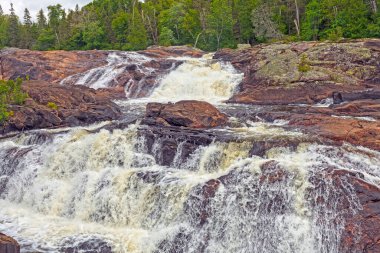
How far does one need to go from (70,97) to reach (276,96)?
15207mm

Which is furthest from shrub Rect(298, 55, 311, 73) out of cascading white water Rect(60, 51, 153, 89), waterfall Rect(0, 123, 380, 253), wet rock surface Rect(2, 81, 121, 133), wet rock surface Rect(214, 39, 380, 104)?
cascading white water Rect(60, 51, 153, 89)

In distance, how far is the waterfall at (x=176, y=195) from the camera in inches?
580

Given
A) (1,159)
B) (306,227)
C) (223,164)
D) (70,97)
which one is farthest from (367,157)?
(70,97)

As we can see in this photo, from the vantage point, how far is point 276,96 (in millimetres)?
30281

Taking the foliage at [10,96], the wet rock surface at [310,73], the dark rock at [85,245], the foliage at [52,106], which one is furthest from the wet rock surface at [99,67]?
the dark rock at [85,245]

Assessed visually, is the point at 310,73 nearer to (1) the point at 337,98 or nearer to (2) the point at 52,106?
(1) the point at 337,98

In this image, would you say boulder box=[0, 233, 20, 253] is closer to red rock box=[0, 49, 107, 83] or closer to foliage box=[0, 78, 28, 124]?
foliage box=[0, 78, 28, 124]

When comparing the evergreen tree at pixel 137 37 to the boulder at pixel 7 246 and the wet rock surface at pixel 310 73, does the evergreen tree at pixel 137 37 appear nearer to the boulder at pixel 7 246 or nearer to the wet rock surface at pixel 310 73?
the wet rock surface at pixel 310 73

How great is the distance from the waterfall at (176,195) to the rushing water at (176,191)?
41mm

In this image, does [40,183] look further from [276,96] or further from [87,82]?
[87,82]

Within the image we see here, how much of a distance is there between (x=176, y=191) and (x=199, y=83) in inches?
805

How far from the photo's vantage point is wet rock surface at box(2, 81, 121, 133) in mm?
26516

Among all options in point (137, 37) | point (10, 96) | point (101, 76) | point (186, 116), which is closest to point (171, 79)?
point (101, 76)

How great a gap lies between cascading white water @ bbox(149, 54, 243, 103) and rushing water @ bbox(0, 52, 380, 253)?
11335 mm
